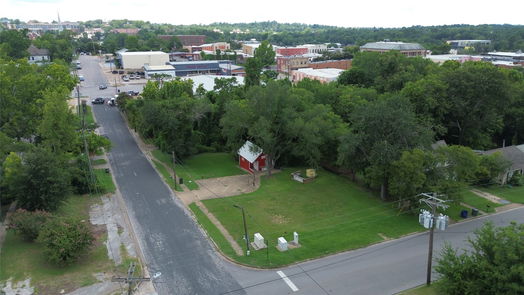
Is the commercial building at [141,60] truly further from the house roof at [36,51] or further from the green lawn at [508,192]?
the green lawn at [508,192]

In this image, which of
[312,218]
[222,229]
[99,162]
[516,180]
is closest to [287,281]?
[222,229]

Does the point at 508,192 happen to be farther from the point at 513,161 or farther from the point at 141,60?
the point at 141,60

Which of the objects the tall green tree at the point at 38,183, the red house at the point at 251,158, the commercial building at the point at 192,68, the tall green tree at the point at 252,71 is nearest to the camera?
the tall green tree at the point at 38,183

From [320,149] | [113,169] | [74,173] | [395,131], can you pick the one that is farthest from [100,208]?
[395,131]

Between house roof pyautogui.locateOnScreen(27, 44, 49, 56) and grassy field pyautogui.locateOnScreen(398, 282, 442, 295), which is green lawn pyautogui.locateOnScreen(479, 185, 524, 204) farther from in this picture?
house roof pyautogui.locateOnScreen(27, 44, 49, 56)

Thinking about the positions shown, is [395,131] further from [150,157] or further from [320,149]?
[150,157]

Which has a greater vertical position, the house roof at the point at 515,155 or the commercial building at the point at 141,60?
the commercial building at the point at 141,60

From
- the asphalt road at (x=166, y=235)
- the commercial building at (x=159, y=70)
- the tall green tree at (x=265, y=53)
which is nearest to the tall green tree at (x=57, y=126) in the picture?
the asphalt road at (x=166, y=235)
